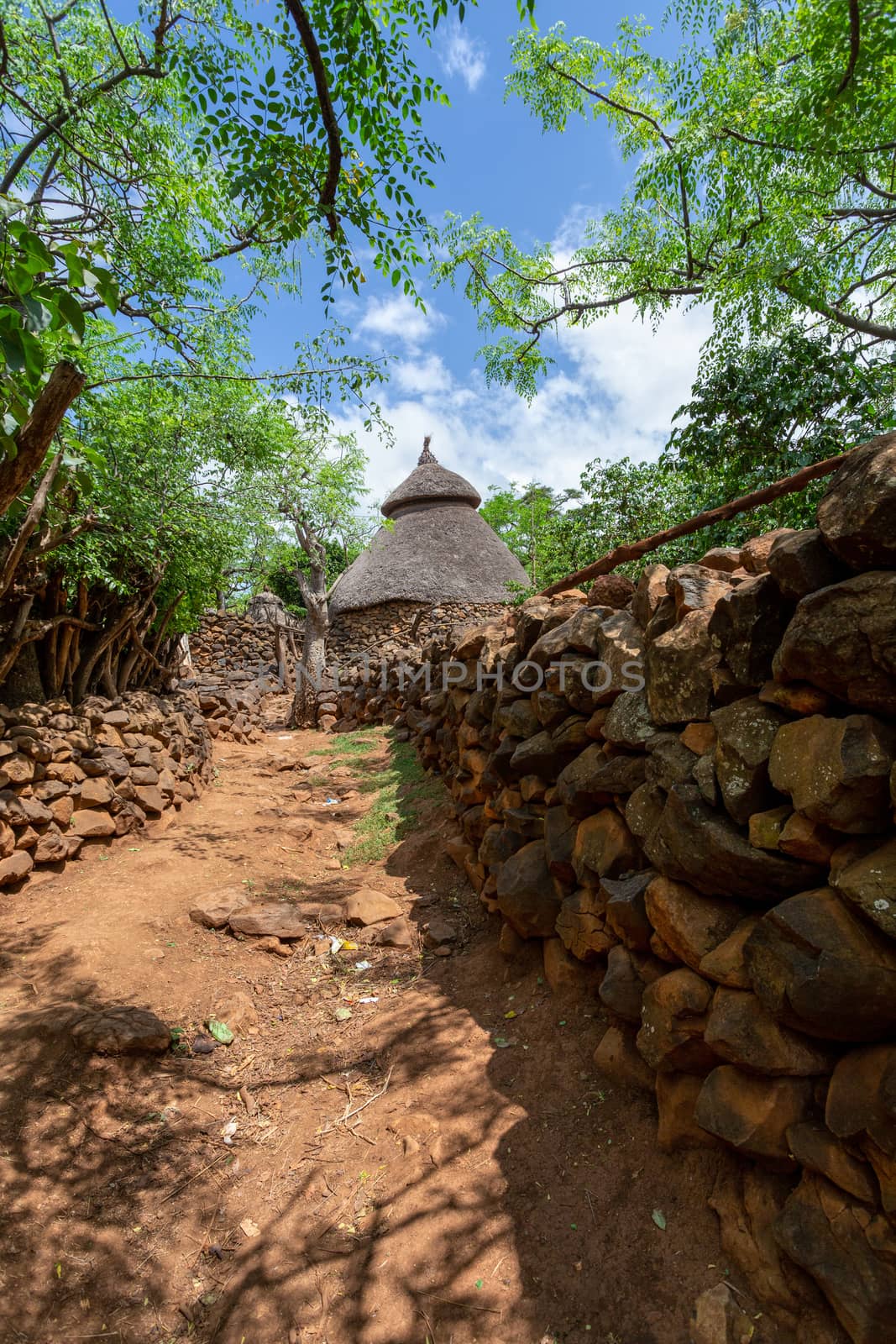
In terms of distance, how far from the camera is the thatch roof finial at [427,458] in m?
21.1

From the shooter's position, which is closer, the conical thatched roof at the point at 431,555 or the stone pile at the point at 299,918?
the stone pile at the point at 299,918

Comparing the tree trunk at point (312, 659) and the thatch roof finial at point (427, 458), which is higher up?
the thatch roof finial at point (427, 458)

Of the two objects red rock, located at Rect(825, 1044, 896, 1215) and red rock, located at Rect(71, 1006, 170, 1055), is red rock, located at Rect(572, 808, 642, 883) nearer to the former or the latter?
red rock, located at Rect(825, 1044, 896, 1215)

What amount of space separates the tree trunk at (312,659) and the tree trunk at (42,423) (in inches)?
416

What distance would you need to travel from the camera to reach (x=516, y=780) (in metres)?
3.79

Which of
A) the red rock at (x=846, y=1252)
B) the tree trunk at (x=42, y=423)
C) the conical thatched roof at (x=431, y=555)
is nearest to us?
the red rock at (x=846, y=1252)

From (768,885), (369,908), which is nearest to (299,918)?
(369,908)

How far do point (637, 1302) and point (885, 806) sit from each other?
60.6 inches

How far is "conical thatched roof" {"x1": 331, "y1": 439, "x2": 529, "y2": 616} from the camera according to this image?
1709cm

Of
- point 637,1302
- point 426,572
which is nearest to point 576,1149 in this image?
point 637,1302

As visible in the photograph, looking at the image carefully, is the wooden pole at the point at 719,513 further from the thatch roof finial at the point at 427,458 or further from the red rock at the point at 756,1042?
the thatch roof finial at the point at 427,458

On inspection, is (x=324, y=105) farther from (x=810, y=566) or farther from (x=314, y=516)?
(x=314, y=516)

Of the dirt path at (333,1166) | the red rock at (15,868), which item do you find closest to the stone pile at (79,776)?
the red rock at (15,868)

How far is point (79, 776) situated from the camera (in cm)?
554
